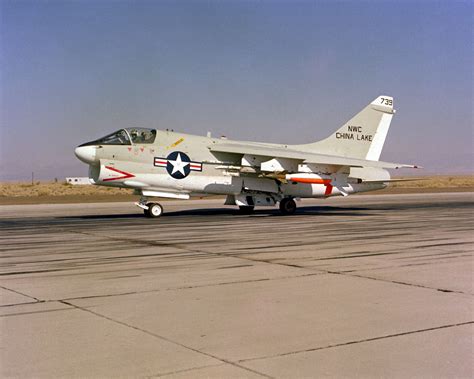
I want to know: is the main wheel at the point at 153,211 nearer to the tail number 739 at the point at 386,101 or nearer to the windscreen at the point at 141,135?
the windscreen at the point at 141,135

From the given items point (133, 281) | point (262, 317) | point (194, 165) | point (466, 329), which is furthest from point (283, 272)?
point (194, 165)

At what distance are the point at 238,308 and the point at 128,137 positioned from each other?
48.1ft

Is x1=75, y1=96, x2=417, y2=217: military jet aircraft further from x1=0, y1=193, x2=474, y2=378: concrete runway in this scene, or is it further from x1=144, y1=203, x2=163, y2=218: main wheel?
x1=0, y1=193, x2=474, y2=378: concrete runway

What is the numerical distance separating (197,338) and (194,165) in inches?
628

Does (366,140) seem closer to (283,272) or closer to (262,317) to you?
(283,272)

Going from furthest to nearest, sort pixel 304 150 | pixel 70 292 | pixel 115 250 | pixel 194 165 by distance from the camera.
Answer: pixel 304 150 → pixel 194 165 → pixel 115 250 → pixel 70 292

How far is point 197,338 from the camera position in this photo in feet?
17.1

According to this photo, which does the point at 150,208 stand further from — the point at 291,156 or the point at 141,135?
the point at 291,156

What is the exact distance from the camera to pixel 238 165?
71.5ft

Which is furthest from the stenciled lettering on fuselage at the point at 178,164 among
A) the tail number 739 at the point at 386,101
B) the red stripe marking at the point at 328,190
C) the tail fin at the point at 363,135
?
the tail number 739 at the point at 386,101

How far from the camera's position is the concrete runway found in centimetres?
453

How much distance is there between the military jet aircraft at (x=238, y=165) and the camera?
1998 cm

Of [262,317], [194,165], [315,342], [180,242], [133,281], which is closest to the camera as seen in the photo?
[315,342]

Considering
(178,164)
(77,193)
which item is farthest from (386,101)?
(77,193)
